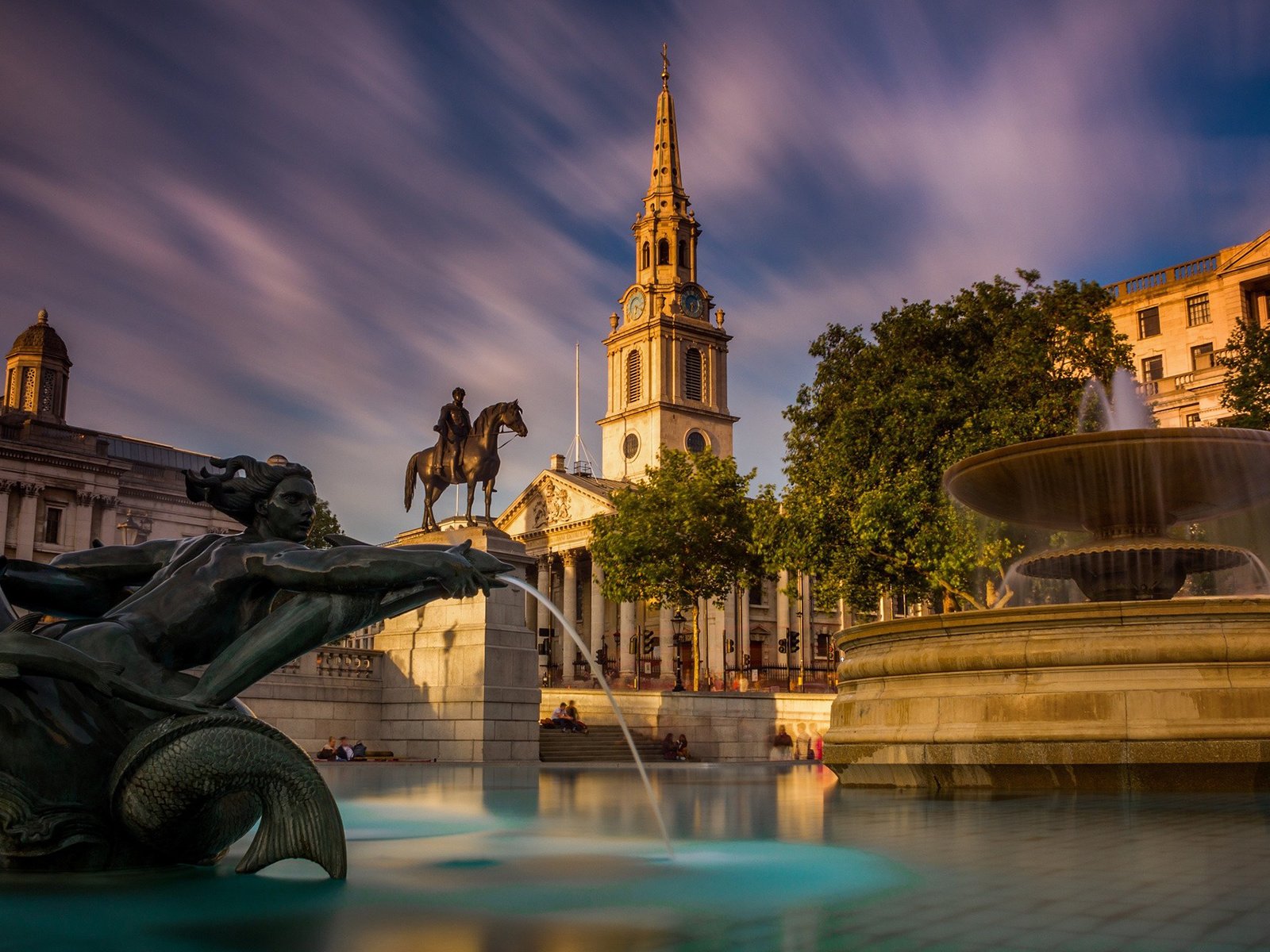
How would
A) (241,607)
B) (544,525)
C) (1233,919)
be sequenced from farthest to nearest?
(544,525)
(241,607)
(1233,919)

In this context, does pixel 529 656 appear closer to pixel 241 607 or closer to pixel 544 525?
pixel 241 607

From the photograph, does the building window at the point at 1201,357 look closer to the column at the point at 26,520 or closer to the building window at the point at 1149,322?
the building window at the point at 1149,322

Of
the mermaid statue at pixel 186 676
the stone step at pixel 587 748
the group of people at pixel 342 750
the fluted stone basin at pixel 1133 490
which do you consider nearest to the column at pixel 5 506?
the stone step at pixel 587 748

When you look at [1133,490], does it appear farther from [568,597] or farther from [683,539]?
[568,597]

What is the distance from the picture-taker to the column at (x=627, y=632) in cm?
7406

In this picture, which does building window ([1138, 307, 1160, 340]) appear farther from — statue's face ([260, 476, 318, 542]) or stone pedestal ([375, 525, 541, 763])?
statue's face ([260, 476, 318, 542])

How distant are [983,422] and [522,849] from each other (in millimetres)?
26448

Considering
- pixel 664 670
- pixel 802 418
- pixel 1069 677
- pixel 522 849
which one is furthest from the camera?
pixel 664 670

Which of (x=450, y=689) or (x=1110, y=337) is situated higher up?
(x=1110, y=337)

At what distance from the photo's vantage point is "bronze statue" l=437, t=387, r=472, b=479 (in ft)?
83.5

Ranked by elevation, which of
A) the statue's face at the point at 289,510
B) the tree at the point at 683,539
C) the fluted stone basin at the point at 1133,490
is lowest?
the statue's face at the point at 289,510

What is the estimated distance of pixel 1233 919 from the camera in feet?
12.0

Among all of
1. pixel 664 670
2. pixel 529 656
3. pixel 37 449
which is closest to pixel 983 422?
pixel 529 656

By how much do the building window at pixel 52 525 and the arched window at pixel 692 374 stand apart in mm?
46418
